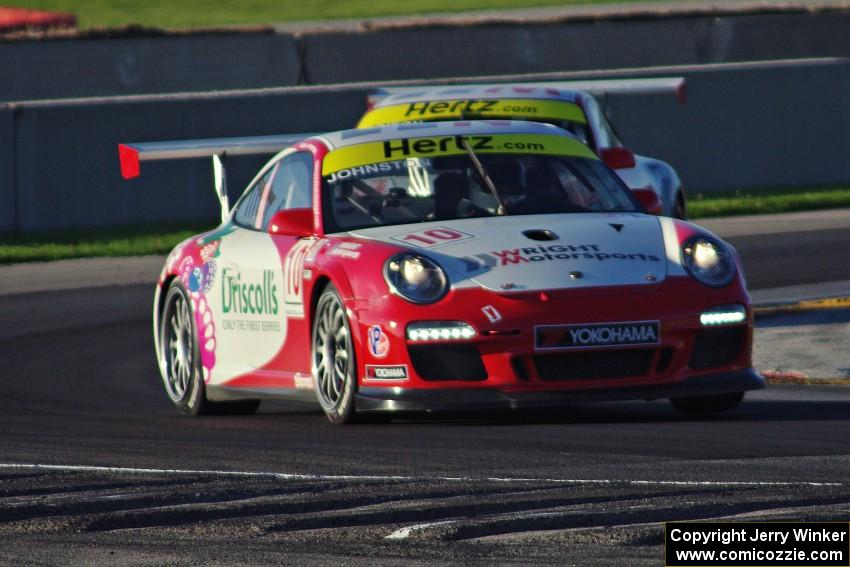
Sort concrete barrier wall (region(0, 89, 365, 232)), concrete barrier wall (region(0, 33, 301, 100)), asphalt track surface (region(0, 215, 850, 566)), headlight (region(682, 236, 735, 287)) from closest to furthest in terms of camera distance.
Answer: asphalt track surface (region(0, 215, 850, 566)) → headlight (region(682, 236, 735, 287)) → concrete barrier wall (region(0, 89, 365, 232)) → concrete barrier wall (region(0, 33, 301, 100))

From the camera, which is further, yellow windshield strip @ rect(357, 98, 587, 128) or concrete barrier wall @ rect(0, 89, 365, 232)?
concrete barrier wall @ rect(0, 89, 365, 232)

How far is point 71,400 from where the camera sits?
10.3m

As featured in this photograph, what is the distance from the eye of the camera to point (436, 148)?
9344 millimetres

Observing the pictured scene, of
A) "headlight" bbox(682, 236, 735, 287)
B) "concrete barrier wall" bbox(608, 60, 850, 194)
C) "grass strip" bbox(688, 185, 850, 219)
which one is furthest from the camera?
"concrete barrier wall" bbox(608, 60, 850, 194)

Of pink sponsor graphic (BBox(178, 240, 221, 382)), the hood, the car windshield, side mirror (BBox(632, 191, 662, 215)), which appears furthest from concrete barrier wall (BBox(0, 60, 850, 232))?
the hood

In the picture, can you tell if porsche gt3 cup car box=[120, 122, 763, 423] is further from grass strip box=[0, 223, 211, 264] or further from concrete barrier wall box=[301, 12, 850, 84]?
concrete barrier wall box=[301, 12, 850, 84]

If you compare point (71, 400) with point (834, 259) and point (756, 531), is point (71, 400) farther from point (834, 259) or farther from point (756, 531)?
point (834, 259)

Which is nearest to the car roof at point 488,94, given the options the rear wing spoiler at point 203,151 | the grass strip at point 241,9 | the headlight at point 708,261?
the rear wing spoiler at point 203,151

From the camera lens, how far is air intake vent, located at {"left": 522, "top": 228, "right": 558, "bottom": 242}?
8430 mm

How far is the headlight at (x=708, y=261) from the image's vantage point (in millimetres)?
8273

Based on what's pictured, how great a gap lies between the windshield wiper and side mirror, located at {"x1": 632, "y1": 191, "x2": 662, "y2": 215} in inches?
28.9

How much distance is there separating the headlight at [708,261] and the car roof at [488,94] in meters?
5.82

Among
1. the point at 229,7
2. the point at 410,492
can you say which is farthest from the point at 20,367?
the point at 229,7

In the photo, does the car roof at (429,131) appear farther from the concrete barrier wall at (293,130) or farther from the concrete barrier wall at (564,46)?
the concrete barrier wall at (564,46)
